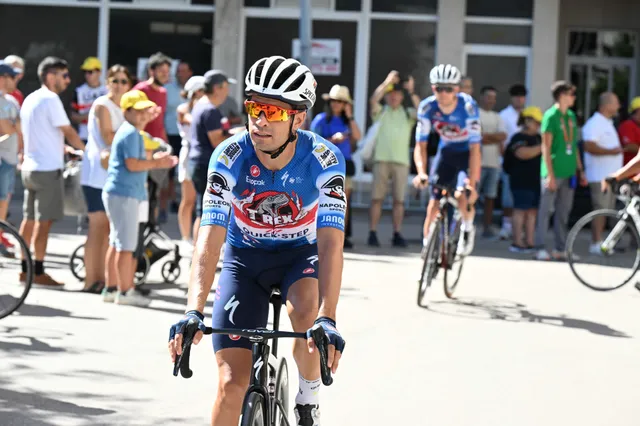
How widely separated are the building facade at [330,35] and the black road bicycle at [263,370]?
17.1 metres

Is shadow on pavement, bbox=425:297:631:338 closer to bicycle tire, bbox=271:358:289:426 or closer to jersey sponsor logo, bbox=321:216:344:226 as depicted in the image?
bicycle tire, bbox=271:358:289:426

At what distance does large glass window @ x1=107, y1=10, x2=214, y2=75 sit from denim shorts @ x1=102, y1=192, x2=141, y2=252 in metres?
11.9

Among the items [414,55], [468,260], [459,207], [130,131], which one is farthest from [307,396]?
[414,55]

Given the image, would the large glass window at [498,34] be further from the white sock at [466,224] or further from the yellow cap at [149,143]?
the yellow cap at [149,143]

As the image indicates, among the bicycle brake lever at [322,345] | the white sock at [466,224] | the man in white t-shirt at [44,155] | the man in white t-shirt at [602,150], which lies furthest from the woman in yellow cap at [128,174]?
the man in white t-shirt at [602,150]

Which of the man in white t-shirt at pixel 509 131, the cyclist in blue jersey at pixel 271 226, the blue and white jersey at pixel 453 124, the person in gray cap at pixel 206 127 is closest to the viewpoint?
the cyclist in blue jersey at pixel 271 226

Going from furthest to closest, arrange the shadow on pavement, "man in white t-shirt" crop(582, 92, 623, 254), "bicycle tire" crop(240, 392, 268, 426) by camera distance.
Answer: "man in white t-shirt" crop(582, 92, 623, 254) → the shadow on pavement → "bicycle tire" crop(240, 392, 268, 426)

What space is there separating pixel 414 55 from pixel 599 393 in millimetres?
14803

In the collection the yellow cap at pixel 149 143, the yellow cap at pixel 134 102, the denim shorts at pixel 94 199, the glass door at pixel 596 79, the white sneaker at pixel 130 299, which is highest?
the glass door at pixel 596 79

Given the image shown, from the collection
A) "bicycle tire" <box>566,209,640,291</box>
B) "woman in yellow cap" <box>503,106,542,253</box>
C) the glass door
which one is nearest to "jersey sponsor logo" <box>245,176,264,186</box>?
"bicycle tire" <box>566,209,640,291</box>

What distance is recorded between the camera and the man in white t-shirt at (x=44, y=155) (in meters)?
11.2

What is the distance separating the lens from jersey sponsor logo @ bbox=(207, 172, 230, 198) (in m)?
4.92

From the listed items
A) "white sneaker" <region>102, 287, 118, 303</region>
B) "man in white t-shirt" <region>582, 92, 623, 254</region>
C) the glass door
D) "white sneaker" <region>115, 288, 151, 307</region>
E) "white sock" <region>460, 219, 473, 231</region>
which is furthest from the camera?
the glass door

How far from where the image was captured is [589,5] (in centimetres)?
2292
